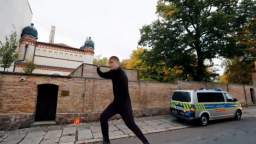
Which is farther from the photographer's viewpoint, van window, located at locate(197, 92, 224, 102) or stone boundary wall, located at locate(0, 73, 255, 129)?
van window, located at locate(197, 92, 224, 102)

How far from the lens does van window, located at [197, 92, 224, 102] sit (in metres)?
9.73

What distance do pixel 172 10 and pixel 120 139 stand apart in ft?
56.5

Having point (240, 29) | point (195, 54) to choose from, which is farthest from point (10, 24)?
point (240, 29)

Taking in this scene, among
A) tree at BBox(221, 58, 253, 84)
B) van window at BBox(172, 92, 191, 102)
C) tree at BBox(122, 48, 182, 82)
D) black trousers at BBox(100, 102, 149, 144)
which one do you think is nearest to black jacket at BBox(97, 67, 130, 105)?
black trousers at BBox(100, 102, 149, 144)

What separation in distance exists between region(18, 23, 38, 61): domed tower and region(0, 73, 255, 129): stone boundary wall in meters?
21.2

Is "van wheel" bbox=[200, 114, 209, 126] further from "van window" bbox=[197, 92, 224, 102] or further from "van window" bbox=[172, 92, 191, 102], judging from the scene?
"van window" bbox=[172, 92, 191, 102]

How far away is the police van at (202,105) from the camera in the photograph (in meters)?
9.27

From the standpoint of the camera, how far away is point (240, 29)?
19266mm

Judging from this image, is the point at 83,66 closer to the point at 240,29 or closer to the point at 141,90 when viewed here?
the point at 141,90

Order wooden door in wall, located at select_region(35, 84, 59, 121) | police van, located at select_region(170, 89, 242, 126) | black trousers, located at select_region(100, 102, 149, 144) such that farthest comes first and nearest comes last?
1. wooden door in wall, located at select_region(35, 84, 59, 121)
2. police van, located at select_region(170, 89, 242, 126)
3. black trousers, located at select_region(100, 102, 149, 144)

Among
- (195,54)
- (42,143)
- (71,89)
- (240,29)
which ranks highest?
(240,29)

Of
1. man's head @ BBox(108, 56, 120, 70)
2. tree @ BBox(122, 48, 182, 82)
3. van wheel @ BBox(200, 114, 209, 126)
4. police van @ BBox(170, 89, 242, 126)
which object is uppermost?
tree @ BBox(122, 48, 182, 82)

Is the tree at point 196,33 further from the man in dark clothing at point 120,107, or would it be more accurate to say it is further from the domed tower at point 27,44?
the domed tower at point 27,44

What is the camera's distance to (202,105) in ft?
31.5
